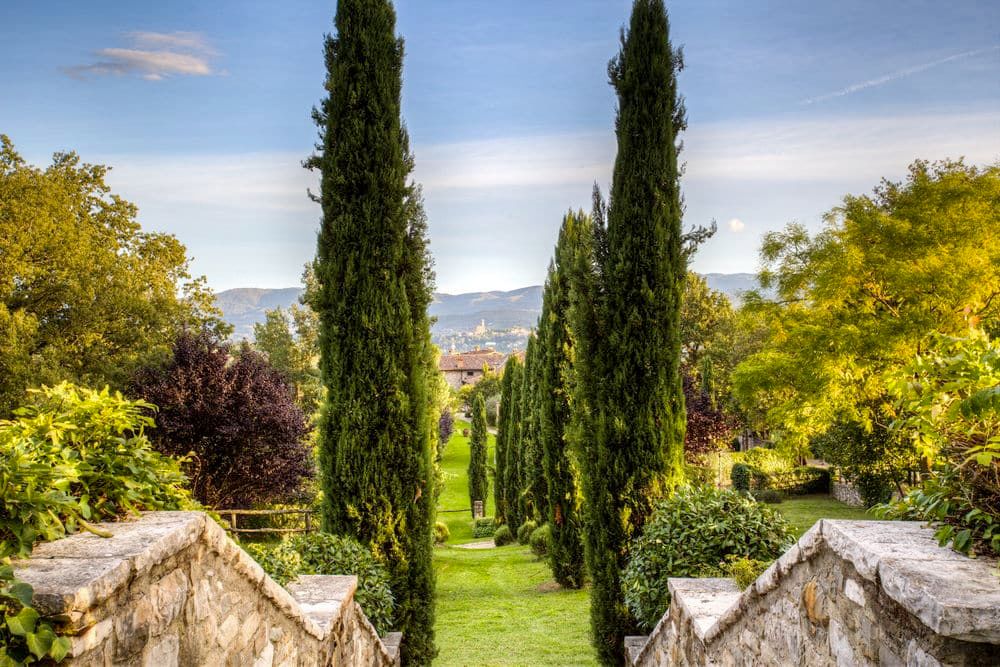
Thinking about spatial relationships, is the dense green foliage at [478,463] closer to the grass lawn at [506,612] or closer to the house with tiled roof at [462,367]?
the grass lawn at [506,612]

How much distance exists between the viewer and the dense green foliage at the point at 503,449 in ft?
77.1

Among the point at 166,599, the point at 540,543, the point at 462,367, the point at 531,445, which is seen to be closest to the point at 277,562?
the point at 166,599

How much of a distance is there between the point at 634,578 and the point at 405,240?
4534 mm

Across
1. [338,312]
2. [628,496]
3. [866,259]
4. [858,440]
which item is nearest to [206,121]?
[338,312]

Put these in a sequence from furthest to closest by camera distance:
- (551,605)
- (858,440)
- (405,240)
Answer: (858,440) < (551,605) < (405,240)

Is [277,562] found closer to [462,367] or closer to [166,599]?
[166,599]

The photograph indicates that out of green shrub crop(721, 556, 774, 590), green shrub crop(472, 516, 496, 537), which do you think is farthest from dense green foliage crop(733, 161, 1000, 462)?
green shrub crop(472, 516, 496, 537)

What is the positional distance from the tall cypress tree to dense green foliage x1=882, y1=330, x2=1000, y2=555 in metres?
5.51

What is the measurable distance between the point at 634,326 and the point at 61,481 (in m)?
6.10

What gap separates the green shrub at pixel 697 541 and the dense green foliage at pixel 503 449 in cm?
1750

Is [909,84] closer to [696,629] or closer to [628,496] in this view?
[628,496]

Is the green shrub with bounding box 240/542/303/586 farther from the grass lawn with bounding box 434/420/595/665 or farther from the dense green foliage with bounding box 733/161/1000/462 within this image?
the dense green foliage with bounding box 733/161/1000/462

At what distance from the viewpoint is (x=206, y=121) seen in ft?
37.4

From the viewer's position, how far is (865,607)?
7.16ft
